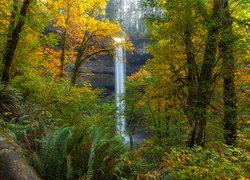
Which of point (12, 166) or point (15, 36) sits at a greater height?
point (15, 36)

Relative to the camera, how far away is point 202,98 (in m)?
7.16

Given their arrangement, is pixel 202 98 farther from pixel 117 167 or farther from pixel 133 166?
pixel 117 167

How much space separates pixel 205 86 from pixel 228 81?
290 centimetres

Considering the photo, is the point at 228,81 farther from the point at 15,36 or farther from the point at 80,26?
the point at 80,26

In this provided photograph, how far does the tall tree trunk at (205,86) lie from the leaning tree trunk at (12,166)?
5.15m

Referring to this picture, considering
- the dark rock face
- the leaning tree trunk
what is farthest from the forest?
the dark rock face

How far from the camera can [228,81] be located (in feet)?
30.6

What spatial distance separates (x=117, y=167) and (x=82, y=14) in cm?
1507

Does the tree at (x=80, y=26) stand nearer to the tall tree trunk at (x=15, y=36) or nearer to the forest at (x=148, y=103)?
the forest at (x=148, y=103)

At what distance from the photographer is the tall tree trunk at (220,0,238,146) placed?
7.12 m

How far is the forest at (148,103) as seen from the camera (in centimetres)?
346

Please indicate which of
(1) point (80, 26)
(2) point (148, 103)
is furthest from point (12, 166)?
(1) point (80, 26)

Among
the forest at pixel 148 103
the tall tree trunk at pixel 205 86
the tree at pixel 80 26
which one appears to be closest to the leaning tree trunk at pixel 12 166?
the forest at pixel 148 103

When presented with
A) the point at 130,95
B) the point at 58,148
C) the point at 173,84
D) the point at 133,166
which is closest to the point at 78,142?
the point at 58,148
